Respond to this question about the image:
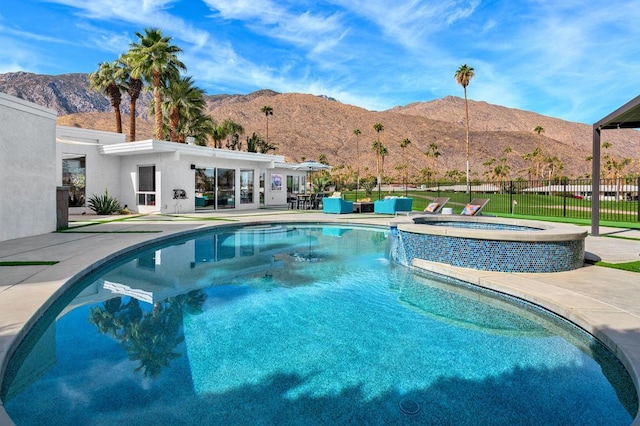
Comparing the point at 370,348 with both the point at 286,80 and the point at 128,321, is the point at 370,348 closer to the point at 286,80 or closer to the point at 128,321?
the point at 128,321

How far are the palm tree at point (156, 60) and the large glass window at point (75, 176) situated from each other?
17.3ft

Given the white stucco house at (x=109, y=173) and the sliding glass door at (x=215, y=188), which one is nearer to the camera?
the white stucco house at (x=109, y=173)

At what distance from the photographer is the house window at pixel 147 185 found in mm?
17078

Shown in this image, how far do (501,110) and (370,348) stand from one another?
155666 millimetres

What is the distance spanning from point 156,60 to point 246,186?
27.2 ft

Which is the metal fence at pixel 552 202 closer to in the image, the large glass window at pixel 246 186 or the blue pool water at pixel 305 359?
the large glass window at pixel 246 186

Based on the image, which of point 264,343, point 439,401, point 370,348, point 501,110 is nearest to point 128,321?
point 264,343

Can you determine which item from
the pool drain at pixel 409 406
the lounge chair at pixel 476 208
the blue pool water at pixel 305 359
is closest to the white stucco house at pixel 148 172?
the lounge chair at pixel 476 208

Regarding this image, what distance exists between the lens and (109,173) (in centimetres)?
1745

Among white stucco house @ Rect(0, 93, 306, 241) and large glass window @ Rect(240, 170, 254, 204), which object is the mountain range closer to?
large glass window @ Rect(240, 170, 254, 204)

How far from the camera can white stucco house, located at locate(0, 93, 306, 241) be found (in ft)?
29.4

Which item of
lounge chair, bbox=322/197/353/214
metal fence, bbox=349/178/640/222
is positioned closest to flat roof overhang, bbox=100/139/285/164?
lounge chair, bbox=322/197/353/214

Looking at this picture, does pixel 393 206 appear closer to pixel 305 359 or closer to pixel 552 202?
pixel 305 359

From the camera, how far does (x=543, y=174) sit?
78750mm
